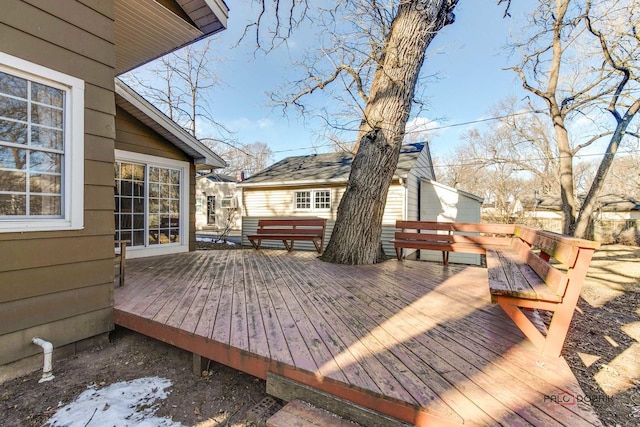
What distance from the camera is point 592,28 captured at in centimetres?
817

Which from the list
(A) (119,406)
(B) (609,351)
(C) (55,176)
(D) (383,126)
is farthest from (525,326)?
(C) (55,176)

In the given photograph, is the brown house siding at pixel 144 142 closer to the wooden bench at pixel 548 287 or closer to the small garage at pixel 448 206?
the wooden bench at pixel 548 287

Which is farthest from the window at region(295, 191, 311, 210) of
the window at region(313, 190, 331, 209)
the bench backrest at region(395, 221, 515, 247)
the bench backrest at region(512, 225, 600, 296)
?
the bench backrest at region(512, 225, 600, 296)

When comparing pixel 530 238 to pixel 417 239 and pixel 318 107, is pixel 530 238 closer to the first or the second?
pixel 417 239

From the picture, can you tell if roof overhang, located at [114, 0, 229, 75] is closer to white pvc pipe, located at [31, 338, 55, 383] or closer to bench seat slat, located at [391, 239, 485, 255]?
white pvc pipe, located at [31, 338, 55, 383]

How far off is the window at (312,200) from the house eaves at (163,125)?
3973mm

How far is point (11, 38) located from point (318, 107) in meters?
4.90

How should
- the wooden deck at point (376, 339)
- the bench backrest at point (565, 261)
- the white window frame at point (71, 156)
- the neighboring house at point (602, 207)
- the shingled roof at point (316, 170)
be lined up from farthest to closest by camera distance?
the neighboring house at point (602, 207), the shingled roof at point (316, 170), the white window frame at point (71, 156), the bench backrest at point (565, 261), the wooden deck at point (376, 339)

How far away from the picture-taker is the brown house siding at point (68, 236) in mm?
2164

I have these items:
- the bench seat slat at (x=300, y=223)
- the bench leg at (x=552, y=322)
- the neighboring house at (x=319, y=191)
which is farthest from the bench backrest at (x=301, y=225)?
the bench leg at (x=552, y=322)

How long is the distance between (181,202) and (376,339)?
566 centimetres

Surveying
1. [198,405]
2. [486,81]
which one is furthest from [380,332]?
[486,81]

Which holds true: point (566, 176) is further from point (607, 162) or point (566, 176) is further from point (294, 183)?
point (294, 183)

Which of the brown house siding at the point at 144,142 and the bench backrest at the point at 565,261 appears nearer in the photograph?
the bench backrest at the point at 565,261
